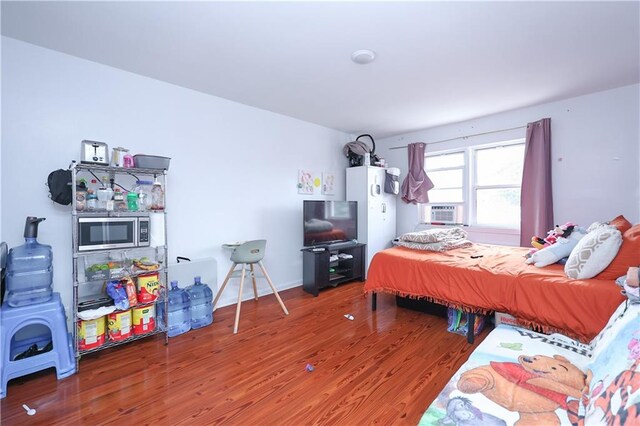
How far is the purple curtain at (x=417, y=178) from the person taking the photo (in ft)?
14.9

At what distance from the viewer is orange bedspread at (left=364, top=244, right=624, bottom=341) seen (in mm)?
1807

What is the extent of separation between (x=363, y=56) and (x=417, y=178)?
2703 millimetres

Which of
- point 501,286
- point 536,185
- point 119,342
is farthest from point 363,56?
point 119,342

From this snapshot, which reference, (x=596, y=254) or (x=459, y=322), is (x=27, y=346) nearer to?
(x=459, y=322)

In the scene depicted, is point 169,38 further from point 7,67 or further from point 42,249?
point 42,249

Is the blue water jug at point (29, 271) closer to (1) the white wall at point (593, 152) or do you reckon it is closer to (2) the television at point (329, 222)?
(2) the television at point (329, 222)

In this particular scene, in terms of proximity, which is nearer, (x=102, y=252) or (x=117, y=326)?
Answer: (x=117, y=326)

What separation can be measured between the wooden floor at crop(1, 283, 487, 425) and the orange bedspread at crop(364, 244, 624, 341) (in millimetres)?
398

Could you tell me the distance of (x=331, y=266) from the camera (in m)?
4.14

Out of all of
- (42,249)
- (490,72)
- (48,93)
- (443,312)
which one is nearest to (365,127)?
(490,72)

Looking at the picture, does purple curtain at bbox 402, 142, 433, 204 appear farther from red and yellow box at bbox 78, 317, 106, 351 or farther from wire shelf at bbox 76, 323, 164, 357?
red and yellow box at bbox 78, 317, 106, 351

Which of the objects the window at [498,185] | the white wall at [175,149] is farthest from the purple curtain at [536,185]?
the white wall at [175,149]

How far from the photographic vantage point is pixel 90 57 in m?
2.36

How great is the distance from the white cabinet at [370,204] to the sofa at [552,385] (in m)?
2.92
